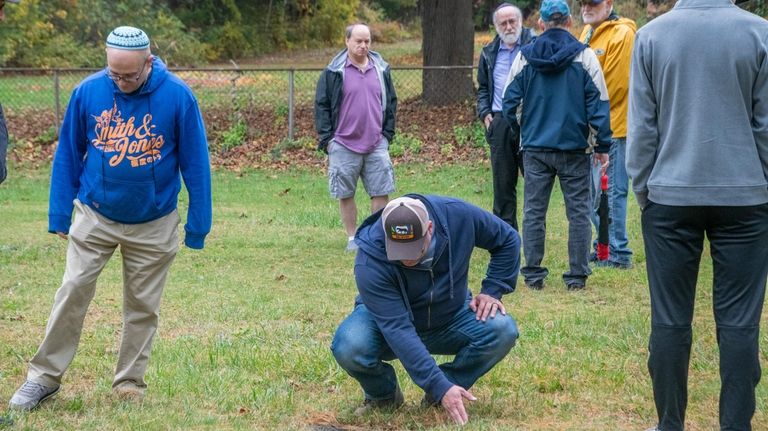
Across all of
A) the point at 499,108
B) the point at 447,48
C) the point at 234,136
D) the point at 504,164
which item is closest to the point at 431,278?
the point at 504,164

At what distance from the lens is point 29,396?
541 cm

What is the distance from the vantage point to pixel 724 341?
4.53 meters

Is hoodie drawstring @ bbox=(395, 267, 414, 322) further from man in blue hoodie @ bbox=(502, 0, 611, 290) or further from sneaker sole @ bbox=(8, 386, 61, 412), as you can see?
man in blue hoodie @ bbox=(502, 0, 611, 290)

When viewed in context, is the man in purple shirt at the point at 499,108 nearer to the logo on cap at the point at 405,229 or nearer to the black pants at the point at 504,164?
the black pants at the point at 504,164

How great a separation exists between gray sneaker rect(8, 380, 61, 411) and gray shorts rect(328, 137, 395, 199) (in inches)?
189

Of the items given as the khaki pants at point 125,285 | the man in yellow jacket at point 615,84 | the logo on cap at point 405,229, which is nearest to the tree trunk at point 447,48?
the man in yellow jacket at point 615,84

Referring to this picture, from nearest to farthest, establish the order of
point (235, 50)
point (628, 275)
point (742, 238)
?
point (742, 238) < point (628, 275) < point (235, 50)

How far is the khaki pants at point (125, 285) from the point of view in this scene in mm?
5371

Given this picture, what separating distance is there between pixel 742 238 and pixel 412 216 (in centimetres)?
136

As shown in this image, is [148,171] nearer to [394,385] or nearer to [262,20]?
[394,385]

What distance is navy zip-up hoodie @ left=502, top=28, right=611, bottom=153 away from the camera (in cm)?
801

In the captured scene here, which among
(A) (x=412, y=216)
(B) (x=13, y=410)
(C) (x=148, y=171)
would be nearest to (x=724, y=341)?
(A) (x=412, y=216)

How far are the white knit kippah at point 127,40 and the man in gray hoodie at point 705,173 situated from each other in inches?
87.9

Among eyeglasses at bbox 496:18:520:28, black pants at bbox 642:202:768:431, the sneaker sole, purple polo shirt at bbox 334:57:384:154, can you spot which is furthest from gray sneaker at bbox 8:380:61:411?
eyeglasses at bbox 496:18:520:28
